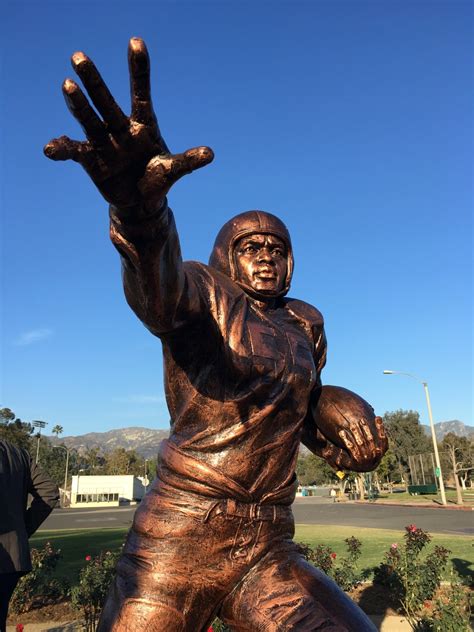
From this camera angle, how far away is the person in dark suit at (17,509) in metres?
4.65

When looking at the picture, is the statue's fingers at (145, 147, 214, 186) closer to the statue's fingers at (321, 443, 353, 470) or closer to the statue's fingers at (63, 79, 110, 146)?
the statue's fingers at (63, 79, 110, 146)

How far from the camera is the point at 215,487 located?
2230 millimetres

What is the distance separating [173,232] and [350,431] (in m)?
1.31

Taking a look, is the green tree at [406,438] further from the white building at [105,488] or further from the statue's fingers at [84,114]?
the statue's fingers at [84,114]

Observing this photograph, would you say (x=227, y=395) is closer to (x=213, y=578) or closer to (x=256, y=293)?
(x=256, y=293)

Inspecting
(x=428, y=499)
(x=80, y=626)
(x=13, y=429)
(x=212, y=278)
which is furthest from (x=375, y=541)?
(x=13, y=429)

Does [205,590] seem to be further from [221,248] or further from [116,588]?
[221,248]

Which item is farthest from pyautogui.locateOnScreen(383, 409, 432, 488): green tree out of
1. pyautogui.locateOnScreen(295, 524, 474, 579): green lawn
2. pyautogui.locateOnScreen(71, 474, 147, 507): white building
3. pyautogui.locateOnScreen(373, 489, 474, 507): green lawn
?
pyautogui.locateOnScreen(295, 524, 474, 579): green lawn

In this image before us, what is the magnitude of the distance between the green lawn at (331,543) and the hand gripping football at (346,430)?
697 centimetres

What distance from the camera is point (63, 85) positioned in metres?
1.38

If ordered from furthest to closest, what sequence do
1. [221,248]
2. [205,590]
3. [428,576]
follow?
[428,576] < [221,248] < [205,590]

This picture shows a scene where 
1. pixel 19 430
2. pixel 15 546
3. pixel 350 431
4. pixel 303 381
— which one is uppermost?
pixel 19 430

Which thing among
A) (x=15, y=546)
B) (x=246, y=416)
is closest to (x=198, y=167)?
(x=246, y=416)

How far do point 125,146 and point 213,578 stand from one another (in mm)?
1653
